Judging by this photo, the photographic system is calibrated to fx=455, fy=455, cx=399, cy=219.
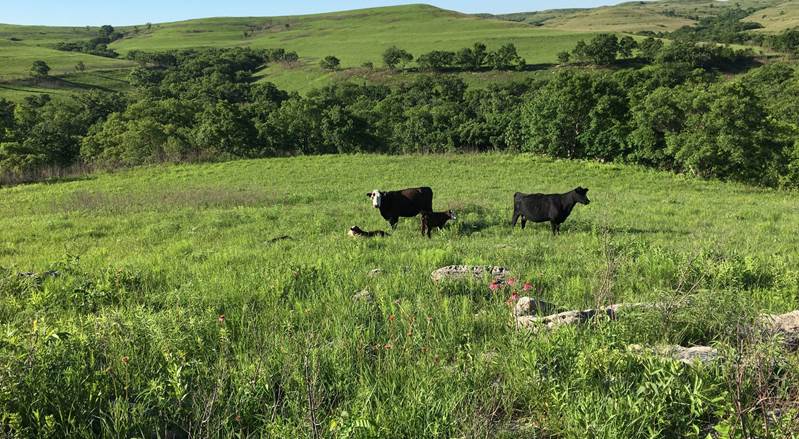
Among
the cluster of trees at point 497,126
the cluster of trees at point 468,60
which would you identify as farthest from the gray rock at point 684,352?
the cluster of trees at point 468,60

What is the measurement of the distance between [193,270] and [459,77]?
108 m

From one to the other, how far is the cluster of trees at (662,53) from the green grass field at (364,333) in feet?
343

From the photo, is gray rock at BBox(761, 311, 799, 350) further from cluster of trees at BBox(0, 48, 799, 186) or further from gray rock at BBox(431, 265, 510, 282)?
cluster of trees at BBox(0, 48, 799, 186)

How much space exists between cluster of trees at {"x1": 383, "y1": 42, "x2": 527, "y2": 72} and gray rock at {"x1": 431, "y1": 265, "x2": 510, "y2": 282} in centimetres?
11447

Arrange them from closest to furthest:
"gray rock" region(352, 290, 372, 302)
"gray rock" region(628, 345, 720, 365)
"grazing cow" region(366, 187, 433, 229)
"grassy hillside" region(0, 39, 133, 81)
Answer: "gray rock" region(628, 345, 720, 365)
"gray rock" region(352, 290, 372, 302)
"grazing cow" region(366, 187, 433, 229)
"grassy hillside" region(0, 39, 133, 81)

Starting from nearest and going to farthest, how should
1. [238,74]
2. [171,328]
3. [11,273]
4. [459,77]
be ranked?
[171,328], [11,273], [459,77], [238,74]

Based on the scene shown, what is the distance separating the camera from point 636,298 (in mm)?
5703

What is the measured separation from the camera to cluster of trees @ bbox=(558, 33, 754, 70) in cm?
9794

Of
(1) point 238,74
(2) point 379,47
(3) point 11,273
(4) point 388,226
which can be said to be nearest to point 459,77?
(2) point 379,47

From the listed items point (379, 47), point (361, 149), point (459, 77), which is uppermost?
point (379, 47)

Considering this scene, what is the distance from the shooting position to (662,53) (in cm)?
10031

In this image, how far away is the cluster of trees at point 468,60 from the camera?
11294 cm

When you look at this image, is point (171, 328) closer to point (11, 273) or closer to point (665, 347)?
point (665, 347)

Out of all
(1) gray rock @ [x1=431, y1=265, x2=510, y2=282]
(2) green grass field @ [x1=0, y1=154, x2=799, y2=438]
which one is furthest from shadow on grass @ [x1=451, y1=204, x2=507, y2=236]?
(1) gray rock @ [x1=431, y1=265, x2=510, y2=282]
